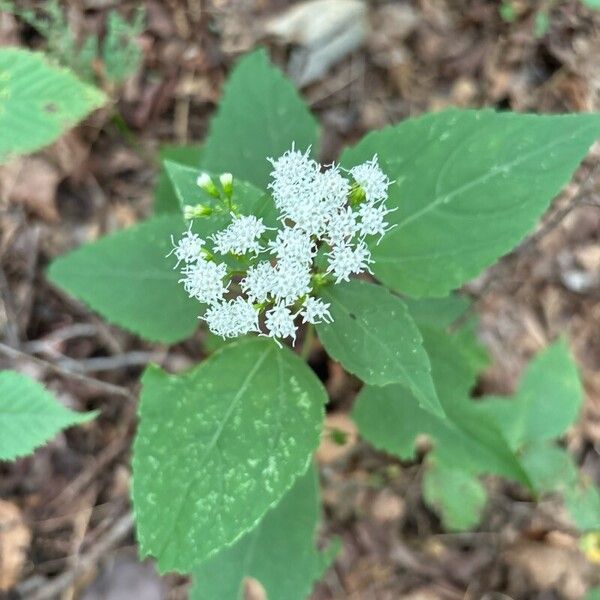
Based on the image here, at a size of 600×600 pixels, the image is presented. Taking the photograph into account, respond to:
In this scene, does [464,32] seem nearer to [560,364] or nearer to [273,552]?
[560,364]

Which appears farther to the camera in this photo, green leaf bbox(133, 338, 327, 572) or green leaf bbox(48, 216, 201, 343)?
green leaf bbox(48, 216, 201, 343)

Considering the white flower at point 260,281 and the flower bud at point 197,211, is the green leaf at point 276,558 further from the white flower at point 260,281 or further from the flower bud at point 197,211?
the flower bud at point 197,211

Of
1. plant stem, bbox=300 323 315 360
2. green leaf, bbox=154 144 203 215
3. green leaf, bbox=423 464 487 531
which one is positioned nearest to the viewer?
plant stem, bbox=300 323 315 360

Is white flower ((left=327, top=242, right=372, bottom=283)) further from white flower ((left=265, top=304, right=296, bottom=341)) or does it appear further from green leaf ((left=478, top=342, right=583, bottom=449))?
green leaf ((left=478, top=342, right=583, bottom=449))

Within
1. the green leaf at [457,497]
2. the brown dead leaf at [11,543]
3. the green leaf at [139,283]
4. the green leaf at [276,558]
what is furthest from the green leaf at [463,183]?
the brown dead leaf at [11,543]

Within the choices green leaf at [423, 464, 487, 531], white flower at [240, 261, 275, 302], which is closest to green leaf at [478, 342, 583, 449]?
green leaf at [423, 464, 487, 531]
